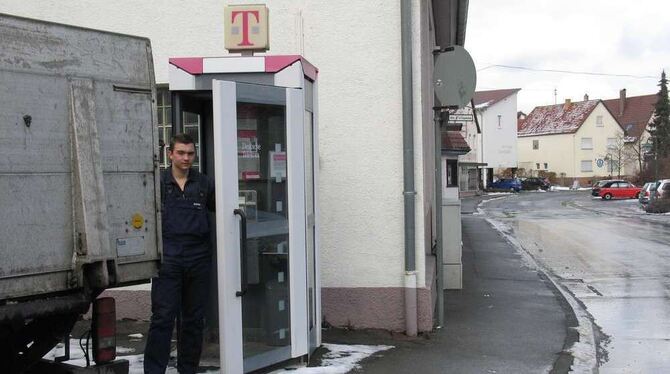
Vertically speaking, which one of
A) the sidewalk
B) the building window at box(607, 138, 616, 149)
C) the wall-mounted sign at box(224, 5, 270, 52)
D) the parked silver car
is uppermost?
the building window at box(607, 138, 616, 149)

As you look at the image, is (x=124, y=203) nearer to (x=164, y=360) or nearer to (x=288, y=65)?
(x=164, y=360)

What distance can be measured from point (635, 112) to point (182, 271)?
315 feet

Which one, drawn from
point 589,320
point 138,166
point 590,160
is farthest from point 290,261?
point 590,160

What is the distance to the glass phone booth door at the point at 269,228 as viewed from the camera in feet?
18.1

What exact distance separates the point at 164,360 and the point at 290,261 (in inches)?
48.6

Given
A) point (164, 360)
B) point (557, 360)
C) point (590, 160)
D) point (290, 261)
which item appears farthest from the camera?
point (590, 160)

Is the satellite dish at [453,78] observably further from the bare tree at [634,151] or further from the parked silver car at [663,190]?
the bare tree at [634,151]

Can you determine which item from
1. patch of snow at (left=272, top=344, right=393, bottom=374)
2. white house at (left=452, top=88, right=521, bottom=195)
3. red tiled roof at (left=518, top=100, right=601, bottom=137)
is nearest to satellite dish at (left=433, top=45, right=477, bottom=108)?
patch of snow at (left=272, top=344, right=393, bottom=374)

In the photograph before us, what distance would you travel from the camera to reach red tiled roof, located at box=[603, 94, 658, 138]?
87938 mm

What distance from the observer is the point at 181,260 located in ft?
16.9

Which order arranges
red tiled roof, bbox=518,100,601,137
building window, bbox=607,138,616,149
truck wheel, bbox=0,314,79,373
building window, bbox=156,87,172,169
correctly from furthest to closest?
red tiled roof, bbox=518,100,601,137, building window, bbox=607,138,616,149, building window, bbox=156,87,172,169, truck wheel, bbox=0,314,79,373

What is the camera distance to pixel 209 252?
5348mm

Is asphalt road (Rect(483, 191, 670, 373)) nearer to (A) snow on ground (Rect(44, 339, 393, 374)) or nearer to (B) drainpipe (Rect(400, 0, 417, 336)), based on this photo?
(B) drainpipe (Rect(400, 0, 417, 336))

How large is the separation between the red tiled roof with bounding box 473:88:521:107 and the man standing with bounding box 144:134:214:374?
2902 inches
